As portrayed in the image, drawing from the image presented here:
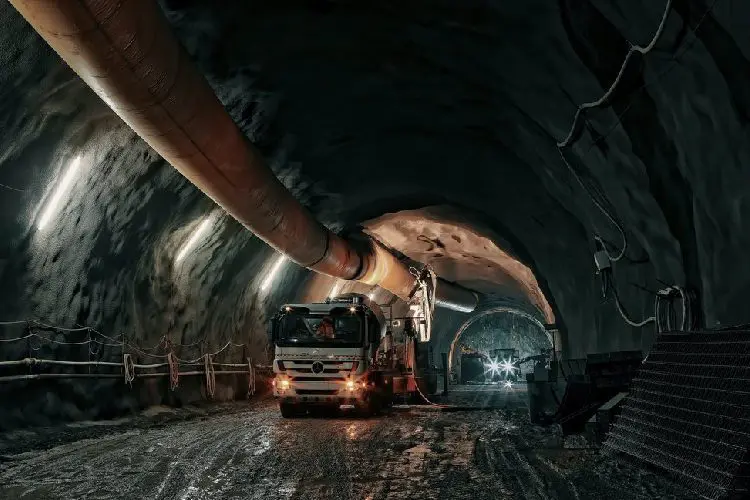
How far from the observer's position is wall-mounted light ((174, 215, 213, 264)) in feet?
52.0

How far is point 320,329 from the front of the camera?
16703mm

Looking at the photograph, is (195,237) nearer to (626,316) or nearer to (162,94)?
(626,316)

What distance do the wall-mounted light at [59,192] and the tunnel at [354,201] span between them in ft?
0.18

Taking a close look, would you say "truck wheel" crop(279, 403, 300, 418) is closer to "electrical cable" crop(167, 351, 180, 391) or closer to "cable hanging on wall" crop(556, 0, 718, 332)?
"electrical cable" crop(167, 351, 180, 391)

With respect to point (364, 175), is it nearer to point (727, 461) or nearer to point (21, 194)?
point (21, 194)

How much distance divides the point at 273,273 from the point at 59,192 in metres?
11.2

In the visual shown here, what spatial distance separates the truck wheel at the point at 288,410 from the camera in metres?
15.9

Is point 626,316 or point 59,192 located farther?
point 626,316

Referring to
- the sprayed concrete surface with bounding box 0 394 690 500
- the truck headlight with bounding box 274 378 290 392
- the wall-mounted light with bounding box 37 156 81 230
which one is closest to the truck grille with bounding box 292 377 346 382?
the truck headlight with bounding box 274 378 290 392

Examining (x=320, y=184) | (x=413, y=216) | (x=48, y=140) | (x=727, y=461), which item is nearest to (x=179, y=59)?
(x=48, y=140)

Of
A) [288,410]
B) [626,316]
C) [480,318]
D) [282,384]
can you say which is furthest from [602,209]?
[480,318]

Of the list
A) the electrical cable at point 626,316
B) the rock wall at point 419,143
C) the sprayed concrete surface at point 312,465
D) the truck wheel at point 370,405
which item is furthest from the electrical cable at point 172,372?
the electrical cable at point 626,316

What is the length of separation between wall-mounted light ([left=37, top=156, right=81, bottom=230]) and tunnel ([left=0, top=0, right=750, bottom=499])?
0.18 feet

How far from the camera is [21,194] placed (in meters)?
10.0
